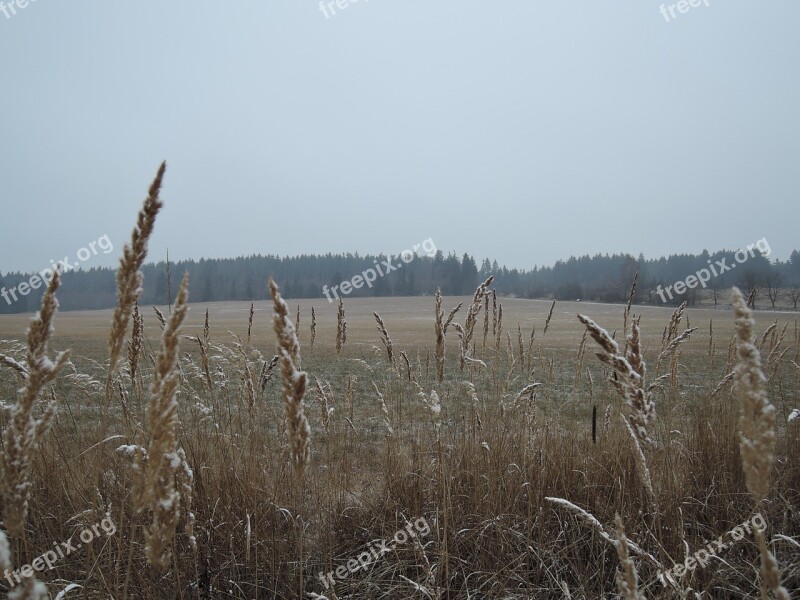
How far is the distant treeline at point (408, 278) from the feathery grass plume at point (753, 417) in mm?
89346

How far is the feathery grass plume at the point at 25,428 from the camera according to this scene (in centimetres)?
113

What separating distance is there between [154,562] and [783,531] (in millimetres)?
3807

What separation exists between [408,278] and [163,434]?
398ft

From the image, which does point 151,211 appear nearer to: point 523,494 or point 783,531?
point 523,494

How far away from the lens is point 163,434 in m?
1.16

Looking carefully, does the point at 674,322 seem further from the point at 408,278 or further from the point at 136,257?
the point at 408,278

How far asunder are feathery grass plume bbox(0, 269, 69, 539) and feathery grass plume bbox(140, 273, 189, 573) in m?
0.28

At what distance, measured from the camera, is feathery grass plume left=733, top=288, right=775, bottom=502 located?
3.68 ft

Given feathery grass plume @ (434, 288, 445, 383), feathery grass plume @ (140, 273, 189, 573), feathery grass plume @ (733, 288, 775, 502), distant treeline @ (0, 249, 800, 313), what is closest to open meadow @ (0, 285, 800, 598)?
feathery grass plume @ (434, 288, 445, 383)

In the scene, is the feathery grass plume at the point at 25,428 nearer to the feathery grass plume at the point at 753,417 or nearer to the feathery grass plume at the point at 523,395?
the feathery grass plume at the point at 753,417

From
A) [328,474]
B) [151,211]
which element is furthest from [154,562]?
[328,474]

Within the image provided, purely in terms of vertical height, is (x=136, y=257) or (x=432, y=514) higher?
(x=136, y=257)

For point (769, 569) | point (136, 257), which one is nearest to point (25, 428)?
point (136, 257)

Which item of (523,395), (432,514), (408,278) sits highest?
(408,278)
